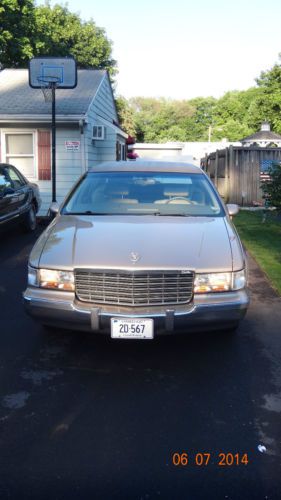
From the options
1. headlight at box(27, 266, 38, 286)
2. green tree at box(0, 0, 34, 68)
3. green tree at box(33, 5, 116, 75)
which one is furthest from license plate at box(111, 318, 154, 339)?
green tree at box(33, 5, 116, 75)

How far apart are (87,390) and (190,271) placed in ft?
3.90

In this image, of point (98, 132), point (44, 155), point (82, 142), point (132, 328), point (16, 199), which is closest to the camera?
point (132, 328)

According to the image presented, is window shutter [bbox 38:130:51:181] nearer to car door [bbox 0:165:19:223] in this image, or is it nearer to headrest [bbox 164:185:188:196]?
car door [bbox 0:165:19:223]

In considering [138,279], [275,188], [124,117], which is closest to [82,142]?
[275,188]

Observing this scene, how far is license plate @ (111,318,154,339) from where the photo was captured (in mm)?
3688

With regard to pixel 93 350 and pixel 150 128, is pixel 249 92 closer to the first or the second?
pixel 150 128

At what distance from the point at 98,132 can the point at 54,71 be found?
7.99 ft

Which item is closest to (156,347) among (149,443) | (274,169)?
(149,443)

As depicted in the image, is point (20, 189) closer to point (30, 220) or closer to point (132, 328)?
point (30, 220)

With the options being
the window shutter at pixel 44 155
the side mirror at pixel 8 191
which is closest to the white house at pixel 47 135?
the window shutter at pixel 44 155
